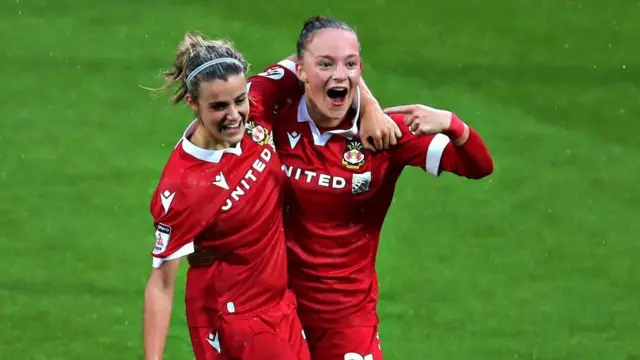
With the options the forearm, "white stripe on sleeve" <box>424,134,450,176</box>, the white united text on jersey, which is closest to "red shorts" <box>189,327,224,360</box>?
the forearm

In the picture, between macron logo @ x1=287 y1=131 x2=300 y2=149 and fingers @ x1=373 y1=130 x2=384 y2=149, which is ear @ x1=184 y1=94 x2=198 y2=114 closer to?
macron logo @ x1=287 y1=131 x2=300 y2=149

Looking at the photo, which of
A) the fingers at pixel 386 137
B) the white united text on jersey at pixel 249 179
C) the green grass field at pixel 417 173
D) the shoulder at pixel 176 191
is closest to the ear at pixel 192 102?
the shoulder at pixel 176 191

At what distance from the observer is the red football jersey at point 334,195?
5961mm

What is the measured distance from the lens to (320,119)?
601 cm

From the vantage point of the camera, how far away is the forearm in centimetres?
555

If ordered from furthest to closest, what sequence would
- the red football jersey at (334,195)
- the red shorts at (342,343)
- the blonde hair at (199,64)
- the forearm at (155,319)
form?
1. the red shorts at (342,343)
2. the red football jersey at (334,195)
3. the blonde hair at (199,64)
4. the forearm at (155,319)

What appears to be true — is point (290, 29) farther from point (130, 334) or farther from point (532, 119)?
point (130, 334)

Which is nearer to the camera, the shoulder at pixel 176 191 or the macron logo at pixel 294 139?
the shoulder at pixel 176 191

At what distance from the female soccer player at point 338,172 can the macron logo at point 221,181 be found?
0.38 metres

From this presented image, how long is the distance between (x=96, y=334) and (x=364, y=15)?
18.0 feet

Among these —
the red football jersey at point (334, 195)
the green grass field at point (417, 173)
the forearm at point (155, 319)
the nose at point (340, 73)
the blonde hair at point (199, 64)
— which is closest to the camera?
the forearm at point (155, 319)

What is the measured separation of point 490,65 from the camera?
478 inches

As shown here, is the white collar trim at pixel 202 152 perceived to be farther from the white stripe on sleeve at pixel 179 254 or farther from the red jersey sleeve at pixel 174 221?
the white stripe on sleeve at pixel 179 254

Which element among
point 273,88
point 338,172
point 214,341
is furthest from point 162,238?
point 273,88
